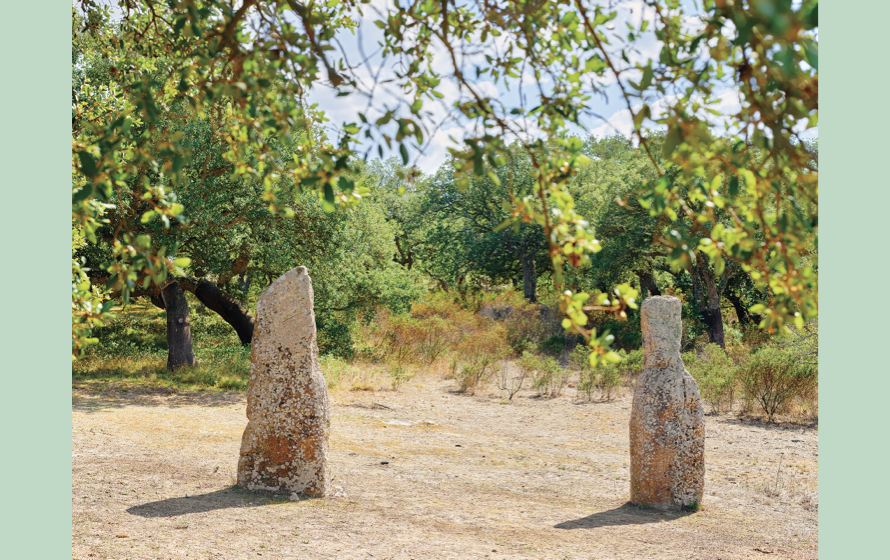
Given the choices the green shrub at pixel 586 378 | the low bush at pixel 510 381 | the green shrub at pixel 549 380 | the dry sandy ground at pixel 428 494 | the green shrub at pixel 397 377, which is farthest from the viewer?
the low bush at pixel 510 381

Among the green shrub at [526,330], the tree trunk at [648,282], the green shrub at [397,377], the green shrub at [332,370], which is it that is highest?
the tree trunk at [648,282]

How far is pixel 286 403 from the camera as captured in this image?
634 centimetres

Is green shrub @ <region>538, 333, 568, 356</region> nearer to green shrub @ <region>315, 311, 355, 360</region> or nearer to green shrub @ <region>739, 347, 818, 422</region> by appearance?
green shrub @ <region>315, 311, 355, 360</region>

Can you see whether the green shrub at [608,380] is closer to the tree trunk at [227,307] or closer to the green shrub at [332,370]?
the green shrub at [332,370]

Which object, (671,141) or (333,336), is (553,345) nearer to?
(333,336)

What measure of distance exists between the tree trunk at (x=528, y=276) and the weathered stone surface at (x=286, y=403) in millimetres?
17781

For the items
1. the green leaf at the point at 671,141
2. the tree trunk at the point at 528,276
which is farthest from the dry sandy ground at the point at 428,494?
the tree trunk at the point at 528,276

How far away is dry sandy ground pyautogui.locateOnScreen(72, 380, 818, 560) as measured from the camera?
5258 mm

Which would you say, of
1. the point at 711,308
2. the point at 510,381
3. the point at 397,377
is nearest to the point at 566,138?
the point at 397,377

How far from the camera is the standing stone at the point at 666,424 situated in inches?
255

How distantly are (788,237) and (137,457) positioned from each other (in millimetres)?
7537

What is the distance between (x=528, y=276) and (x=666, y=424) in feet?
58.9

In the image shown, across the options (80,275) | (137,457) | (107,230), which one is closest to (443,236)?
(107,230)

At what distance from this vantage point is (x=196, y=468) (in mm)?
7270
